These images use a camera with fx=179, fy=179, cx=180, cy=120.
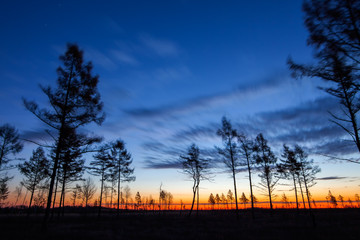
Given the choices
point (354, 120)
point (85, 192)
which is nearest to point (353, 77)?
point (354, 120)

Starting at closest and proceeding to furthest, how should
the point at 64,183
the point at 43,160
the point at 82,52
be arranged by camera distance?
the point at 82,52, the point at 64,183, the point at 43,160

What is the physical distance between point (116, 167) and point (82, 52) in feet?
67.9

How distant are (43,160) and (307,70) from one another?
3574cm

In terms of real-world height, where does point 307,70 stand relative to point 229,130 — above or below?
below

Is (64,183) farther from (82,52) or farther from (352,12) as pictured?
(352,12)

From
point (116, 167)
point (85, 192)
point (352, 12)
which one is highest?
point (352, 12)

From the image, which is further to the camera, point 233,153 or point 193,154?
point 193,154

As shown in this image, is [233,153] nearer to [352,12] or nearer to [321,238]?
[321,238]

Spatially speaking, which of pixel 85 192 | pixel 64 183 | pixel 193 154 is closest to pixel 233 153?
pixel 193 154

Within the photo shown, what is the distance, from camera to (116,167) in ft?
95.3

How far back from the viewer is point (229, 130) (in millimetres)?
24109

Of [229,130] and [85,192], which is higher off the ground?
[229,130]

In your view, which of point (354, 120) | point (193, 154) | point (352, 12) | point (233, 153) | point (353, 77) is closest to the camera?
point (352, 12)

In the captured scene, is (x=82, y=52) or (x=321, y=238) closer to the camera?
(x=321, y=238)
